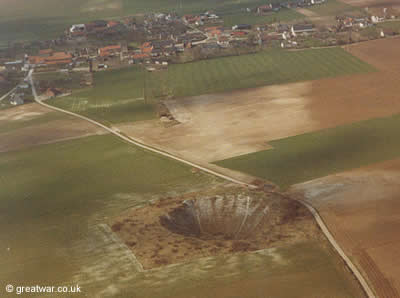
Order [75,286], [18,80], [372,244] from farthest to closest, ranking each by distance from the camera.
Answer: [18,80] < [372,244] < [75,286]

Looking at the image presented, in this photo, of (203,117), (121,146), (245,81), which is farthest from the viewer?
(245,81)

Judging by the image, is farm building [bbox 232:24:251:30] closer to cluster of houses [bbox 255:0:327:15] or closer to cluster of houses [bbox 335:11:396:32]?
cluster of houses [bbox 255:0:327:15]

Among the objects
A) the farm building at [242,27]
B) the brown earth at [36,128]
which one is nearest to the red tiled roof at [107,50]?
the farm building at [242,27]

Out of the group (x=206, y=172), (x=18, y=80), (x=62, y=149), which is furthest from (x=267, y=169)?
(x=18, y=80)

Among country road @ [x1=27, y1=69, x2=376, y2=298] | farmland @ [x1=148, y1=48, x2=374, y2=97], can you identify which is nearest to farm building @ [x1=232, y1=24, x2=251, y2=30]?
farmland @ [x1=148, y1=48, x2=374, y2=97]

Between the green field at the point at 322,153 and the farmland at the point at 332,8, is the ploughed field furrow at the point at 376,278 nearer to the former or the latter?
the green field at the point at 322,153

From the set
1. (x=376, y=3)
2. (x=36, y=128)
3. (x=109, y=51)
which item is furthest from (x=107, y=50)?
(x=376, y=3)

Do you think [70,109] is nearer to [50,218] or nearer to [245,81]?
[245,81]
